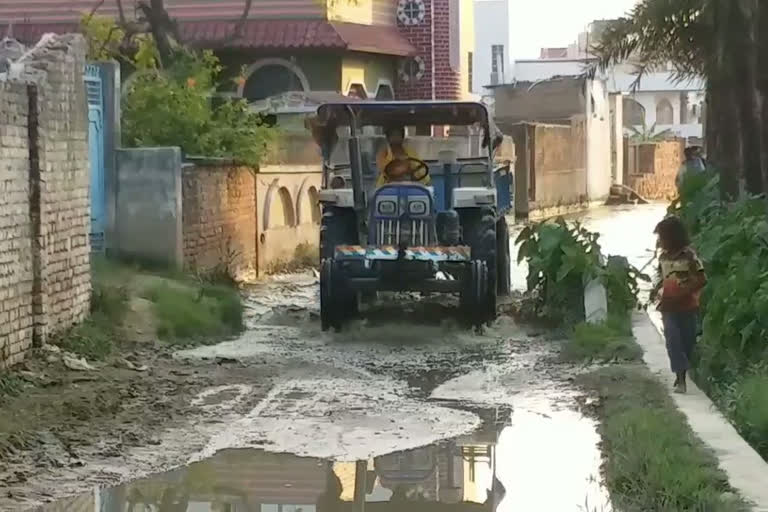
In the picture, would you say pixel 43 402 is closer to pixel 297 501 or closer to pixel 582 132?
pixel 297 501

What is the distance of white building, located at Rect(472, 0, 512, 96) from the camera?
75.4 meters

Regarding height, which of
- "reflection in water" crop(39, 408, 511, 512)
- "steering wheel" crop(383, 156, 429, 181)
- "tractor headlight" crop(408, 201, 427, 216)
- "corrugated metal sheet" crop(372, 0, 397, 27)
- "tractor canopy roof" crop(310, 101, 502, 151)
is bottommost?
"reflection in water" crop(39, 408, 511, 512)

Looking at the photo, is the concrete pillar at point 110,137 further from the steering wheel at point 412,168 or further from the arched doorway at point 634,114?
the arched doorway at point 634,114

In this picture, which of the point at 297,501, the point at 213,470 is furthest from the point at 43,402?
the point at 297,501

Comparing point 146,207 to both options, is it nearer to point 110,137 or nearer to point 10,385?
point 110,137

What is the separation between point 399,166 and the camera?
1437 centimetres

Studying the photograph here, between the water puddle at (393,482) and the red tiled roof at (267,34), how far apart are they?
66.4 ft

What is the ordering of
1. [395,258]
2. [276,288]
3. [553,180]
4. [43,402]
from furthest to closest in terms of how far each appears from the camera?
[553,180] → [276,288] → [395,258] → [43,402]

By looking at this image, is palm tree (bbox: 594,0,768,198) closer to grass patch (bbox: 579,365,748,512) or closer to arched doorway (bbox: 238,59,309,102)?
grass patch (bbox: 579,365,748,512)

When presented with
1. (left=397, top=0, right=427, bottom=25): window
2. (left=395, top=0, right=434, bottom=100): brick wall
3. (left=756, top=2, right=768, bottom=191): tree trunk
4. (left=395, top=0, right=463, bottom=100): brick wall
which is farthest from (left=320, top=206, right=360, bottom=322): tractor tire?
(left=397, top=0, right=427, bottom=25): window

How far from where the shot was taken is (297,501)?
752 centimetres

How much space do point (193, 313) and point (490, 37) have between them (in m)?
65.1

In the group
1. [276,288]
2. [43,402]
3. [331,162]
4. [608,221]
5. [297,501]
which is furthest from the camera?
[608,221]

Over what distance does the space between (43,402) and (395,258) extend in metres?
4.44
